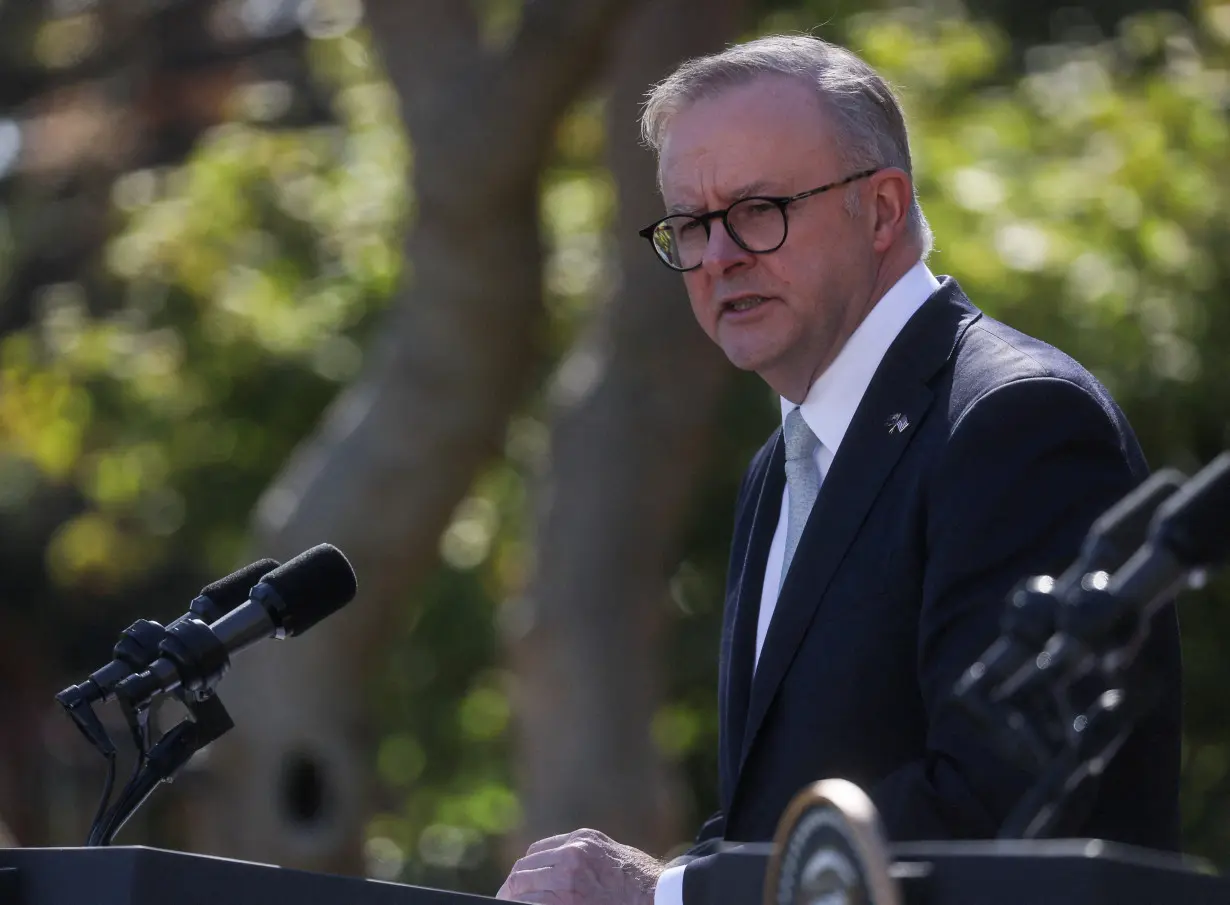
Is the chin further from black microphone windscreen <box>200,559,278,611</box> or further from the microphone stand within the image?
the microphone stand

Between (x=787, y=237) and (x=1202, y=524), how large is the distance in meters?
1.33

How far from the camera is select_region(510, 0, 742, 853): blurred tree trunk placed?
7.54 m

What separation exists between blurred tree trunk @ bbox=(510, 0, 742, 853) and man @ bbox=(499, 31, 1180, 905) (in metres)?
4.06

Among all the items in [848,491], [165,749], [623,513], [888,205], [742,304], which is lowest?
[623,513]

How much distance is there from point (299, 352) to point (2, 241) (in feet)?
12.5

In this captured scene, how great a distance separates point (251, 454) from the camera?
10.6 m

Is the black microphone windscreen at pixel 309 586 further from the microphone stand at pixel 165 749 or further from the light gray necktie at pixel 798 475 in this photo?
the light gray necktie at pixel 798 475

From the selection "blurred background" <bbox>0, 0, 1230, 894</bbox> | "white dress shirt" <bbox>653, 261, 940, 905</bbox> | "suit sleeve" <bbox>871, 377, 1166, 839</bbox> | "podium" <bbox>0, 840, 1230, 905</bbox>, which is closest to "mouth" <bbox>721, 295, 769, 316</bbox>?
"white dress shirt" <bbox>653, 261, 940, 905</bbox>

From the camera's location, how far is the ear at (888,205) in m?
3.15

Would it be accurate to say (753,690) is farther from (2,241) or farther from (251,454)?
(2,241)

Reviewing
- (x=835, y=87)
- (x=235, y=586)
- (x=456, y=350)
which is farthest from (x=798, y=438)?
(x=456, y=350)

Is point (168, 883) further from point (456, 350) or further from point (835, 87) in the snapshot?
point (456, 350)

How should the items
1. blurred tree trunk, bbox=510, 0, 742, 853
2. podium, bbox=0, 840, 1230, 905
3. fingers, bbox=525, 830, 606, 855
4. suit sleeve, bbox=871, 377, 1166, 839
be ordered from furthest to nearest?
blurred tree trunk, bbox=510, 0, 742, 853
fingers, bbox=525, 830, 606, 855
suit sleeve, bbox=871, 377, 1166, 839
podium, bbox=0, 840, 1230, 905

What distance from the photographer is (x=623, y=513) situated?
7.61m
